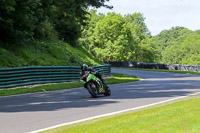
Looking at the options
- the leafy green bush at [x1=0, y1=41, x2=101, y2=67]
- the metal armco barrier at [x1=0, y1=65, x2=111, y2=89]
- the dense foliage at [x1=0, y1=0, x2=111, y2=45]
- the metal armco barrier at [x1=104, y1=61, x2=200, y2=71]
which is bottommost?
the metal armco barrier at [x1=104, y1=61, x2=200, y2=71]

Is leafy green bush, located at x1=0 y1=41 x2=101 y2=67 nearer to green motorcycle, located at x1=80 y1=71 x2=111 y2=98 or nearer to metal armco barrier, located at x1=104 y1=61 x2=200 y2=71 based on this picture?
green motorcycle, located at x1=80 y1=71 x2=111 y2=98

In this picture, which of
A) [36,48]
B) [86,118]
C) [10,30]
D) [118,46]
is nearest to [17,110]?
[86,118]

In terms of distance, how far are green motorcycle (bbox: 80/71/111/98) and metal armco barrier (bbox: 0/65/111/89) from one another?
19.7ft

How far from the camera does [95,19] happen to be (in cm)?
8825

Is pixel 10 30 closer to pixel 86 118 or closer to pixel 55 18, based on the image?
pixel 55 18

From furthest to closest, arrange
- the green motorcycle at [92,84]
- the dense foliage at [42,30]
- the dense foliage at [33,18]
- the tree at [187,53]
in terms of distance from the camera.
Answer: the tree at [187,53]
the dense foliage at [42,30]
the dense foliage at [33,18]
the green motorcycle at [92,84]

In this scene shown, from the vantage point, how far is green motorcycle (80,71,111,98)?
12.8 m

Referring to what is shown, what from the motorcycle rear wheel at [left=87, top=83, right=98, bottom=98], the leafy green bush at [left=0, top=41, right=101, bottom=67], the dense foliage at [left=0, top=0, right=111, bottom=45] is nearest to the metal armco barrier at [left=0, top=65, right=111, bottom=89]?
the leafy green bush at [left=0, top=41, right=101, bottom=67]

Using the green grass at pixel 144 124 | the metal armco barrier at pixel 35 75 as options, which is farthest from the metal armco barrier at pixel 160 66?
the green grass at pixel 144 124

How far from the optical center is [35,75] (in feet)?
61.7

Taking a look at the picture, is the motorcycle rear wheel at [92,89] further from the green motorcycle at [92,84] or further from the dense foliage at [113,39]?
the dense foliage at [113,39]

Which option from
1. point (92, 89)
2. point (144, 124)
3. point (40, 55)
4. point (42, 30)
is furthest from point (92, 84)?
point (42, 30)

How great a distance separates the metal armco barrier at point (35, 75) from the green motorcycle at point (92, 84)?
601cm

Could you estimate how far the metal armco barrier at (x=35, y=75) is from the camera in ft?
55.6
